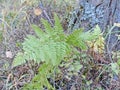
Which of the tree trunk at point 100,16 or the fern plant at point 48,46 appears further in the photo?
the tree trunk at point 100,16

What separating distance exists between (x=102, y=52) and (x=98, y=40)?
71 millimetres

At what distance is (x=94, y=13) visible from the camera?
6.70 ft

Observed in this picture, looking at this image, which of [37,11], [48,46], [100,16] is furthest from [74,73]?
[37,11]

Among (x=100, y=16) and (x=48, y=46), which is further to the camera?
(x=100, y=16)

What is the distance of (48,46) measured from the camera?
137cm

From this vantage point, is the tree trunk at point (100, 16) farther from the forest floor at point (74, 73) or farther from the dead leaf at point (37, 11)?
the dead leaf at point (37, 11)

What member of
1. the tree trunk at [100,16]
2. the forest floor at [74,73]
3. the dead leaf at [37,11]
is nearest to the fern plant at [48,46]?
the forest floor at [74,73]

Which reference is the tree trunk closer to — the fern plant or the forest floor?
the forest floor

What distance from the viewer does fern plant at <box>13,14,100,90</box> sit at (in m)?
1.34

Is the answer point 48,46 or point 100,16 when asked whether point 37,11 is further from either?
point 48,46

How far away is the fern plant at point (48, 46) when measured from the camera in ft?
4.38

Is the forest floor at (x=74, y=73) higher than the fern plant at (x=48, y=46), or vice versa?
the fern plant at (x=48, y=46)

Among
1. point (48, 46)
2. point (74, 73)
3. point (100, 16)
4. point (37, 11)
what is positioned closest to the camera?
point (48, 46)

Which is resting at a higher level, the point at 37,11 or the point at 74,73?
the point at 37,11
